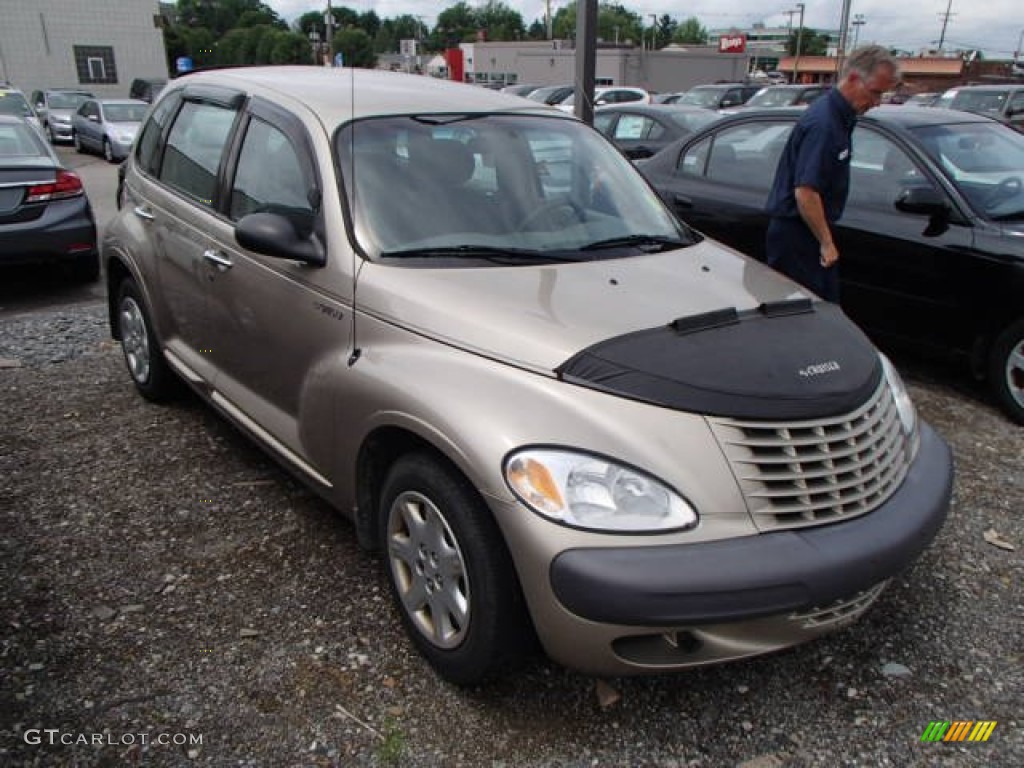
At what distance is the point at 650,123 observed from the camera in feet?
34.7

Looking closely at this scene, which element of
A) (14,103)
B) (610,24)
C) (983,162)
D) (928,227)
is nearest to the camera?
(928,227)

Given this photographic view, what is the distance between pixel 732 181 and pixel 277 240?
3936 millimetres

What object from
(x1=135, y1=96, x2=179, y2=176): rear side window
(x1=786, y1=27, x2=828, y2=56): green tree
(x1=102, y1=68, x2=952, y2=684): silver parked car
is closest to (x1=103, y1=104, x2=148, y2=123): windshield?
(x1=135, y1=96, x2=179, y2=176): rear side window

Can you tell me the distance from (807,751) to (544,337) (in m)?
1.39

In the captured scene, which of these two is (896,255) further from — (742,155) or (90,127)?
(90,127)

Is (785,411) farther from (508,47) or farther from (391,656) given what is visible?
(508,47)

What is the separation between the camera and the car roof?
3303mm

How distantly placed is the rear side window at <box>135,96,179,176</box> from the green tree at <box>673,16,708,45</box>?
501ft

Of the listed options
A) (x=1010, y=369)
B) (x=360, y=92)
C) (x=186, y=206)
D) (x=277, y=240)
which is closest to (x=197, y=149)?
(x=186, y=206)

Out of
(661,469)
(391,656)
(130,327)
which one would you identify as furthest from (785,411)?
(130,327)

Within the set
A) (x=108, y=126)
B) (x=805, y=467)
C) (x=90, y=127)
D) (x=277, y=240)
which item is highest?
(x=277, y=240)

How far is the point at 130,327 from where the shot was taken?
190 inches

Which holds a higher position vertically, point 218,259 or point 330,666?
point 218,259

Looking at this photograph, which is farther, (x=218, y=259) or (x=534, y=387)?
(x=218, y=259)
